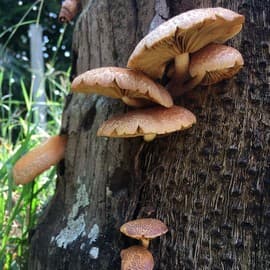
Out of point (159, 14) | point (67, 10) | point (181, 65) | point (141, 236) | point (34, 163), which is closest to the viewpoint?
point (141, 236)

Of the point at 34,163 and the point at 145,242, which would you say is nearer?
the point at 145,242

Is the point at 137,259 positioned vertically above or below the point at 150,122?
below

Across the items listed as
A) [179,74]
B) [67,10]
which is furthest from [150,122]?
[67,10]

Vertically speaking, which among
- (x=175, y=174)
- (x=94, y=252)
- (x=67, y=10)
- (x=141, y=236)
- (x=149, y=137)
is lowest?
(x=94, y=252)

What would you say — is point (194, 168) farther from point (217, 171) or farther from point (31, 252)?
point (31, 252)

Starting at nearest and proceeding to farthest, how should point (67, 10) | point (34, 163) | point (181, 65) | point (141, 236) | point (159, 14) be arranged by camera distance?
point (141, 236) < point (181, 65) < point (159, 14) < point (34, 163) < point (67, 10)

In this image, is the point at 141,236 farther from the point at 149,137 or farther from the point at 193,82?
the point at 193,82

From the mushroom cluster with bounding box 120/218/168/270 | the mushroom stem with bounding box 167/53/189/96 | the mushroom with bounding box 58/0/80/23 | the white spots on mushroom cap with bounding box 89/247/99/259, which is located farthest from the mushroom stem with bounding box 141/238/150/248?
the mushroom with bounding box 58/0/80/23

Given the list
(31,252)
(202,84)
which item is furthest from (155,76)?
(31,252)
